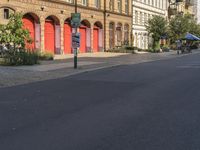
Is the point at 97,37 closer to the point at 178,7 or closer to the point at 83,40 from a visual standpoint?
the point at 83,40

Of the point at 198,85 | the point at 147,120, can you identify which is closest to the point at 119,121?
the point at 147,120

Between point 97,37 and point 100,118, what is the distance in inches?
1533

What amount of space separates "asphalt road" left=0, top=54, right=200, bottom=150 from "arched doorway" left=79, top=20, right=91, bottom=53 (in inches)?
1191

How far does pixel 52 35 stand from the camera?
124ft

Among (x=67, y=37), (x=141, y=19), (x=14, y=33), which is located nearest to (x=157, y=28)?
(x=141, y=19)

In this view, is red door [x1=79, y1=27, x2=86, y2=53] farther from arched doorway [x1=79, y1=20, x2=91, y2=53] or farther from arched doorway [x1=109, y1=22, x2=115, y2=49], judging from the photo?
arched doorway [x1=109, y1=22, x2=115, y2=49]

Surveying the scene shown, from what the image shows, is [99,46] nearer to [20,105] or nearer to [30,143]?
[20,105]

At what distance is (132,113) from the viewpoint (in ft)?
28.5

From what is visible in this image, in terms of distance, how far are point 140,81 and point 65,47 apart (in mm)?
25351

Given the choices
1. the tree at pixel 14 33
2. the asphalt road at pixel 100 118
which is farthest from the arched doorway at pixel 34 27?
the asphalt road at pixel 100 118

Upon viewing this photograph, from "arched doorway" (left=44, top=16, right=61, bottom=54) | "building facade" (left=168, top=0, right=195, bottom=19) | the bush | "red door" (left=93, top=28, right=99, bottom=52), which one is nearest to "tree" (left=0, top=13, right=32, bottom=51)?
the bush

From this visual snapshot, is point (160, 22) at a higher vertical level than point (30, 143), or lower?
higher

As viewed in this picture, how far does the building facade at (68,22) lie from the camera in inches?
1344

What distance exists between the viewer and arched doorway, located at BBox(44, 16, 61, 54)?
121 ft
